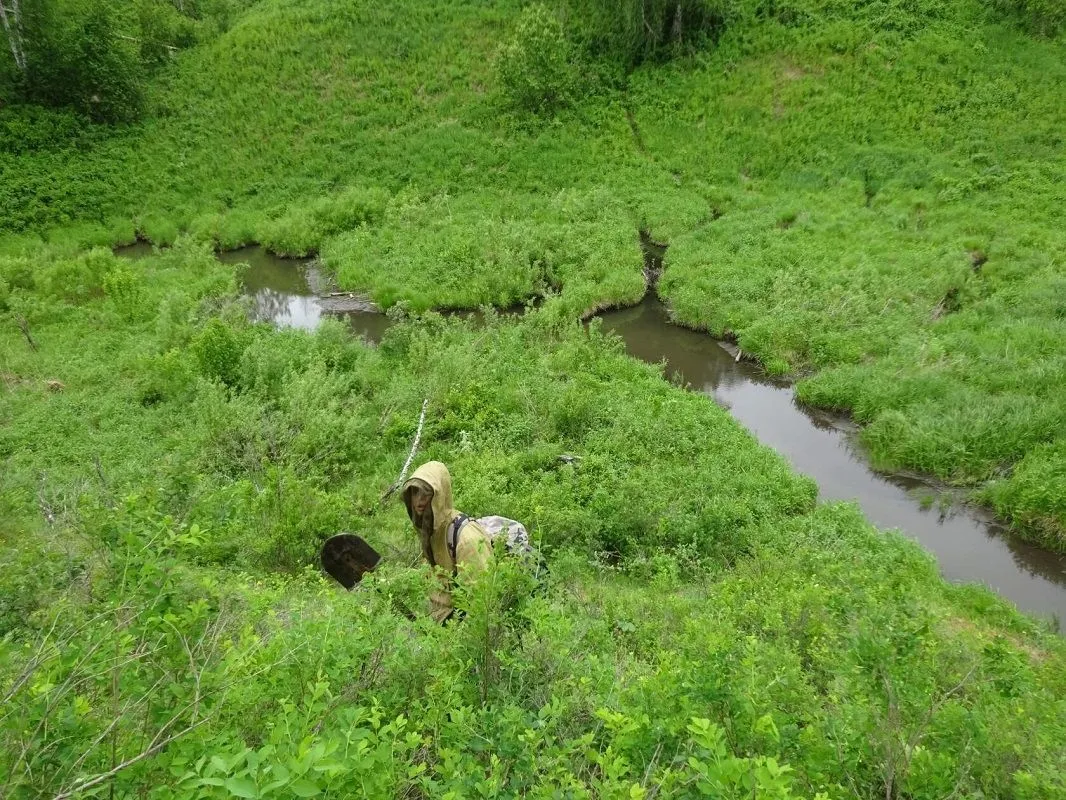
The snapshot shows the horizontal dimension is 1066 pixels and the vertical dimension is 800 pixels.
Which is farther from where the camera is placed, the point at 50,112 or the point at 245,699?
the point at 50,112

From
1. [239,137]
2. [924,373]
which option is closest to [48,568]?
[924,373]

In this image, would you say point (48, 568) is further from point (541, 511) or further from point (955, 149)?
point (955, 149)

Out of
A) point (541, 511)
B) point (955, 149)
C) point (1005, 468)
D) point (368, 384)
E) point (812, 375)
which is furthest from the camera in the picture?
point (955, 149)

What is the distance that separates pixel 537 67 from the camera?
84.6 ft

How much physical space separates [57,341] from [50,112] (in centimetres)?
1585

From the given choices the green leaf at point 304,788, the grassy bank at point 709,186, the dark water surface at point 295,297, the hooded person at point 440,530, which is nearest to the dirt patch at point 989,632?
the grassy bank at point 709,186

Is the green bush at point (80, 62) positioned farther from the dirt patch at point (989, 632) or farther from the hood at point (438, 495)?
the dirt patch at point (989, 632)

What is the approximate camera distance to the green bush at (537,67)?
25375 mm

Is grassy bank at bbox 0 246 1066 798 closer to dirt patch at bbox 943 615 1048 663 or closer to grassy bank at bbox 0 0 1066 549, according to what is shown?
dirt patch at bbox 943 615 1048 663

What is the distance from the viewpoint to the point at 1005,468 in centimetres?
1066

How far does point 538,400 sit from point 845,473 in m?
5.83

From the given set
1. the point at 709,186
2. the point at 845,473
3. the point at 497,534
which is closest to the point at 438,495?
the point at 497,534

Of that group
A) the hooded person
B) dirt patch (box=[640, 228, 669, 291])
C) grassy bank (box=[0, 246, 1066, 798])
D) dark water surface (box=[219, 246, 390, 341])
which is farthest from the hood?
dirt patch (box=[640, 228, 669, 291])

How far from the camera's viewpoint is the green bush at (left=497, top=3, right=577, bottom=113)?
25.4 metres
